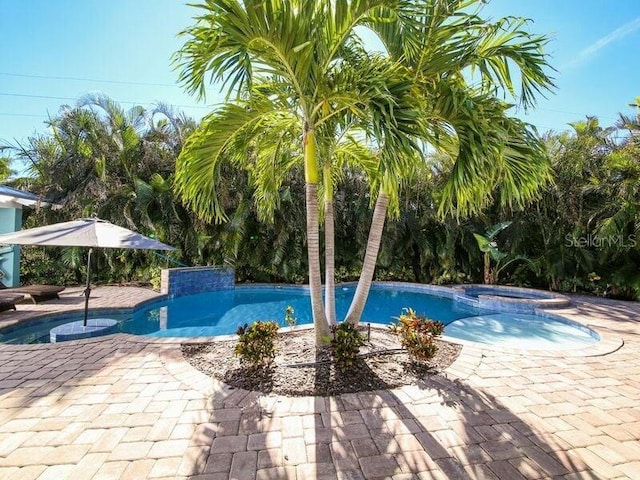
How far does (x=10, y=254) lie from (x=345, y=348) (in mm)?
12829

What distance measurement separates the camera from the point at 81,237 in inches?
247

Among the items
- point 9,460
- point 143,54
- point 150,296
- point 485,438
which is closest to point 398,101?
point 485,438

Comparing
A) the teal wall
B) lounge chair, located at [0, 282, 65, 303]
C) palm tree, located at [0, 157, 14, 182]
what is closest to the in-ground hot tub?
lounge chair, located at [0, 282, 65, 303]

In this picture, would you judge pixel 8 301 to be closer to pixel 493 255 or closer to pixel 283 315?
pixel 283 315

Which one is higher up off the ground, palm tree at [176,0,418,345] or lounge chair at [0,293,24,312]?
palm tree at [176,0,418,345]

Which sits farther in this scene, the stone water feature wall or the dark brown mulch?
the stone water feature wall

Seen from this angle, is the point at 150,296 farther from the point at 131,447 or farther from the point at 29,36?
the point at 29,36

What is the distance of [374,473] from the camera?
2637 millimetres

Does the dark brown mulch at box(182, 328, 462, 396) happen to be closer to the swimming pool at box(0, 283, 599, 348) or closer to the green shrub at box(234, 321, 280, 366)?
the green shrub at box(234, 321, 280, 366)

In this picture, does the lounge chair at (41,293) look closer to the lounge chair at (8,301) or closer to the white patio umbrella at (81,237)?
the lounge chair at (8,301)

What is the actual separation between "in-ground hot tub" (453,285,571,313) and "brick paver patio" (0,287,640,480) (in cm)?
520

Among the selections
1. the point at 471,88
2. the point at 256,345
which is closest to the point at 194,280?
the point at 256,345

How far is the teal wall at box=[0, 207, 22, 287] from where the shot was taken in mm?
11008

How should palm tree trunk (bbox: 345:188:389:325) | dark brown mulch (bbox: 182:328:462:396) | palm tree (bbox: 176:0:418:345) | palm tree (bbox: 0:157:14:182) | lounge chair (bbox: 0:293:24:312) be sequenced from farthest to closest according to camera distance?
palm tree (bbox: 0:157:14:182), lounge chair (bbox: 0:293:24:312), palm tree trunk (bbox: 345:188:389:325), dark brown mulch (bbox: 182:328:462:396), palm tree (bbox: 176:0:418:345)
